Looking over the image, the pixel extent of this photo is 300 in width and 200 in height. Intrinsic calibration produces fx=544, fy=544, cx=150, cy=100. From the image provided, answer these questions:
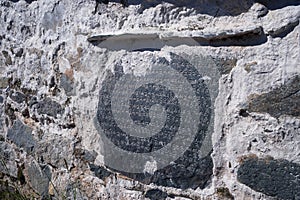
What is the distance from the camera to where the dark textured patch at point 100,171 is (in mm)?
2567

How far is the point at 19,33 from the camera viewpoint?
9.99ft

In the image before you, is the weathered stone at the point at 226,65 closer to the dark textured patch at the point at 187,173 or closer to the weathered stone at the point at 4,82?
the dark textured patch at the point at 187,173

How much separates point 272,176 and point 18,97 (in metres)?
1.68

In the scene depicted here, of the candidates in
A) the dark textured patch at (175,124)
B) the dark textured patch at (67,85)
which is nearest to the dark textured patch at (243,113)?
the dark textured patch at (175,124)

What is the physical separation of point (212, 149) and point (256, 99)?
28cm

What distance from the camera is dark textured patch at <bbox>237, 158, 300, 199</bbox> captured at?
75.2 inches

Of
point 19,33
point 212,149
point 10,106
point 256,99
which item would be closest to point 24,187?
point 10,106

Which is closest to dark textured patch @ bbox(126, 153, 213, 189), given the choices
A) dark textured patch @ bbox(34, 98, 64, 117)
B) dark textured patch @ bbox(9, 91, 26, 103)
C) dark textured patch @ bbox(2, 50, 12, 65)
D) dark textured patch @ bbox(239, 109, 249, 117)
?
dark textured patch @ bbox(239, 109, 249, 117)

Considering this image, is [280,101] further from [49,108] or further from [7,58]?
[7,58]

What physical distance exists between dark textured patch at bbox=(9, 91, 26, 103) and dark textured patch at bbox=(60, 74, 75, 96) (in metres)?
0.40

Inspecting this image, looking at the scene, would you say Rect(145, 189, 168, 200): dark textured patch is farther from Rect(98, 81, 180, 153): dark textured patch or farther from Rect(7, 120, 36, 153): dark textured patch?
Rect(7, 120, 36, 153): dark textured patch

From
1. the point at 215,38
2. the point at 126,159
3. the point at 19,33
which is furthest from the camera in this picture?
the point at 19,33

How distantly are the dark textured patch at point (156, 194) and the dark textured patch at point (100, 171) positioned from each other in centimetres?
26

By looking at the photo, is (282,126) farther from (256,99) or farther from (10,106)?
(10,106)
